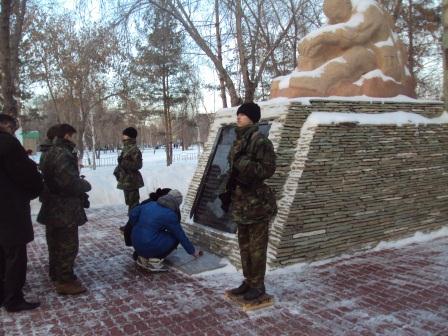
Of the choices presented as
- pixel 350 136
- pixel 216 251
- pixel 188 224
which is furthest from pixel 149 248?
pixel 350 136

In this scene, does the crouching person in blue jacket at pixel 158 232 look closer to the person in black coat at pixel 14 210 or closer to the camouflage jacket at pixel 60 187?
the camouflage jacket at pixel 60 187

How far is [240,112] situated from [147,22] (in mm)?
9293

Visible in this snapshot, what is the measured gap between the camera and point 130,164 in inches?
269

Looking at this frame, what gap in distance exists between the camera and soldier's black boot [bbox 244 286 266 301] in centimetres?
383

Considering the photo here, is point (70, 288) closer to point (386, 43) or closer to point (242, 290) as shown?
point (242, 290)

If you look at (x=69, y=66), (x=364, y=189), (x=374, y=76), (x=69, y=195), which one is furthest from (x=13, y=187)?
(x=69, y=66)

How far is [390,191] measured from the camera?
233 inches

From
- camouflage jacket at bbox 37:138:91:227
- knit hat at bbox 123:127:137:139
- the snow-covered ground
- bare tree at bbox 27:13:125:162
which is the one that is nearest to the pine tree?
bare tree at bbox 27:13:125:162

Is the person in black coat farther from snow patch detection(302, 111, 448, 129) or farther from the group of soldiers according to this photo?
snow patch detection(302, 111, 448, 129)

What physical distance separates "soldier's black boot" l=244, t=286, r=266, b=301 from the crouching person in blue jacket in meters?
1.14

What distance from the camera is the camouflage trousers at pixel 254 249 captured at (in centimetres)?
380

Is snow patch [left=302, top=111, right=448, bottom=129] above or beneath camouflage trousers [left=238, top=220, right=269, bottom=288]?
above

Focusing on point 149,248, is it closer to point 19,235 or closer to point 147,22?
point 19,235

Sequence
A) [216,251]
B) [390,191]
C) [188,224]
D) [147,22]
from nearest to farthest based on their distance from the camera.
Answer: [216,251]
[390,191]
[188,224]
[147,22]
